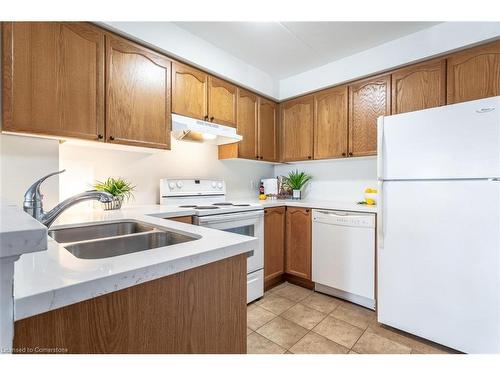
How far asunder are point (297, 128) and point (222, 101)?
0.97m

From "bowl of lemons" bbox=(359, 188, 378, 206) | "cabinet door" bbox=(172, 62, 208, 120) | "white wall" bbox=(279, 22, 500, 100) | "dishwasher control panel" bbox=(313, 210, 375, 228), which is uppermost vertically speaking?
"white wall" bbox=(279, 22, 500, 100)

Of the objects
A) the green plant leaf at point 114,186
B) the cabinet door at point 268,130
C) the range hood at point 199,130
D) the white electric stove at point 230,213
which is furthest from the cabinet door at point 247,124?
the green plant leaf at point 114,186

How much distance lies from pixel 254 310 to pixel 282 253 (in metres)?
0.70

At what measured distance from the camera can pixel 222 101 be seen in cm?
238

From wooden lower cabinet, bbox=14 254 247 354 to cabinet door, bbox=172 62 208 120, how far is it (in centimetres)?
167

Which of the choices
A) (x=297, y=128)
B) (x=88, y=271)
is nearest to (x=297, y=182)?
(x=297, y=128)

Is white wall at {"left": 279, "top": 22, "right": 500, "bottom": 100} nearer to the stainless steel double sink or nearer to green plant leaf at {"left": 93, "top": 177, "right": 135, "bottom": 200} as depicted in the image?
green plant leaf at {"left": 93, "top": 177, "right": 135, "bottom": 200}

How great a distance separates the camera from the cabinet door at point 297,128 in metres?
2.74

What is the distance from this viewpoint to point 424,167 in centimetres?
156

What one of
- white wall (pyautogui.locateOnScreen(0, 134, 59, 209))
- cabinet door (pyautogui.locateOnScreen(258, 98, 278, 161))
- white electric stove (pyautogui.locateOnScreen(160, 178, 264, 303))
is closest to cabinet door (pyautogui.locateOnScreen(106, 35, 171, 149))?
white wall (pyautogui.locateOnScreen(0, 134, 59, 209))

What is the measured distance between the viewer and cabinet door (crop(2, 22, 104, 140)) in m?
1.29

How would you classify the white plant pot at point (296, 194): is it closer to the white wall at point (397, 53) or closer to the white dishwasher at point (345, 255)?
the white dishwasher at point (345, 255)

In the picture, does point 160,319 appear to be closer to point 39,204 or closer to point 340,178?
point 39,204
